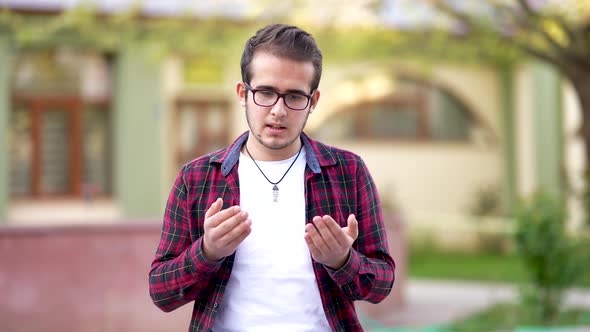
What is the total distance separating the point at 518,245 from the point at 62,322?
4.69m

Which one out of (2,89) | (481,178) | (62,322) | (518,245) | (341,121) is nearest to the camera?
(62,322)

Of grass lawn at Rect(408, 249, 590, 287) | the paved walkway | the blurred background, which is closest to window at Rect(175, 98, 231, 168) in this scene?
the blurred background

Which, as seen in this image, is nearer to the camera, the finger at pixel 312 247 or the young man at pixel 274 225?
the finger at pixel 312 247

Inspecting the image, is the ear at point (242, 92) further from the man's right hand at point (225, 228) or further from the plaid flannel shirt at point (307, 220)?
the man's right hand at point (225, 228)

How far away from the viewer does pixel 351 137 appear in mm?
17141

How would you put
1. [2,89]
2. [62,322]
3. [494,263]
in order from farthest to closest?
[494,263] → [2,89] → [62,322]

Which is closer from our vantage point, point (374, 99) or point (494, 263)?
point (494, 263)

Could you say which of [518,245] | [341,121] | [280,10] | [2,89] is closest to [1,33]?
[2,89]

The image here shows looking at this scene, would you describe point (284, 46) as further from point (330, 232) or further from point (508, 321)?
point (508, 321)

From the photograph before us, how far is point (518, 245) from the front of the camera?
27.8 ft

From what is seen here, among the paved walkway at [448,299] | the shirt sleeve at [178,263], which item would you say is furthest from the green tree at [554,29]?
the shirt sleeve at [178,263]

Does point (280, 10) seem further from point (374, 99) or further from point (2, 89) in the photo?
point (374, 99)

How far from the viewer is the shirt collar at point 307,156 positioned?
2543 millimetres

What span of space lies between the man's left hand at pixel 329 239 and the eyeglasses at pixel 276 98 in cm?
39
